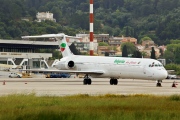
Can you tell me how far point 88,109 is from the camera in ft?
103

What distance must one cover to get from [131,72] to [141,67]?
1294 millimetres

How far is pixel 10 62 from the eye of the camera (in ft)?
444

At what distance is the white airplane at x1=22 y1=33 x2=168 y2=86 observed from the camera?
2495 inches

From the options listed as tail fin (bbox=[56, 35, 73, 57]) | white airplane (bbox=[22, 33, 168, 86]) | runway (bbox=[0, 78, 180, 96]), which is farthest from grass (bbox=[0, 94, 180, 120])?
tail fin (bbox=[56, 35, 73, 57])

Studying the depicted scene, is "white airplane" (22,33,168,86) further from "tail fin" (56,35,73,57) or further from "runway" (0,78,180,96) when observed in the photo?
"runway" (0,78,180,96)

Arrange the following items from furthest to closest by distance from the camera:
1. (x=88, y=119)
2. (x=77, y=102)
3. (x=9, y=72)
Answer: (x=9, y=72), (x=77, y=102), (x=88, y=119)

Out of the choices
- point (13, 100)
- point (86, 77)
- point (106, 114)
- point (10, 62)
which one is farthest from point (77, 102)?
point (10, 62)

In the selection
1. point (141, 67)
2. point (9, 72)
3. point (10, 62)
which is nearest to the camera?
point (141, 67)

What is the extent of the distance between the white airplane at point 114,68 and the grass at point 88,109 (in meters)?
25.1

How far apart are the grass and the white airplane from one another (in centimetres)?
2506

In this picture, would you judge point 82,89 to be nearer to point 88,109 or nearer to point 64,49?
point 88,109

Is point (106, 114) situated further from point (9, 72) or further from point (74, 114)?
point (9, 72)

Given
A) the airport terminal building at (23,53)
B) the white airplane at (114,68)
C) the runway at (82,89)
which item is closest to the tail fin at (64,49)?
the white airplane at (114,68)

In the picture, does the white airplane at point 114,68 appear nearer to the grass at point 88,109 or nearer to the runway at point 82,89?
the runway at point 82,89
